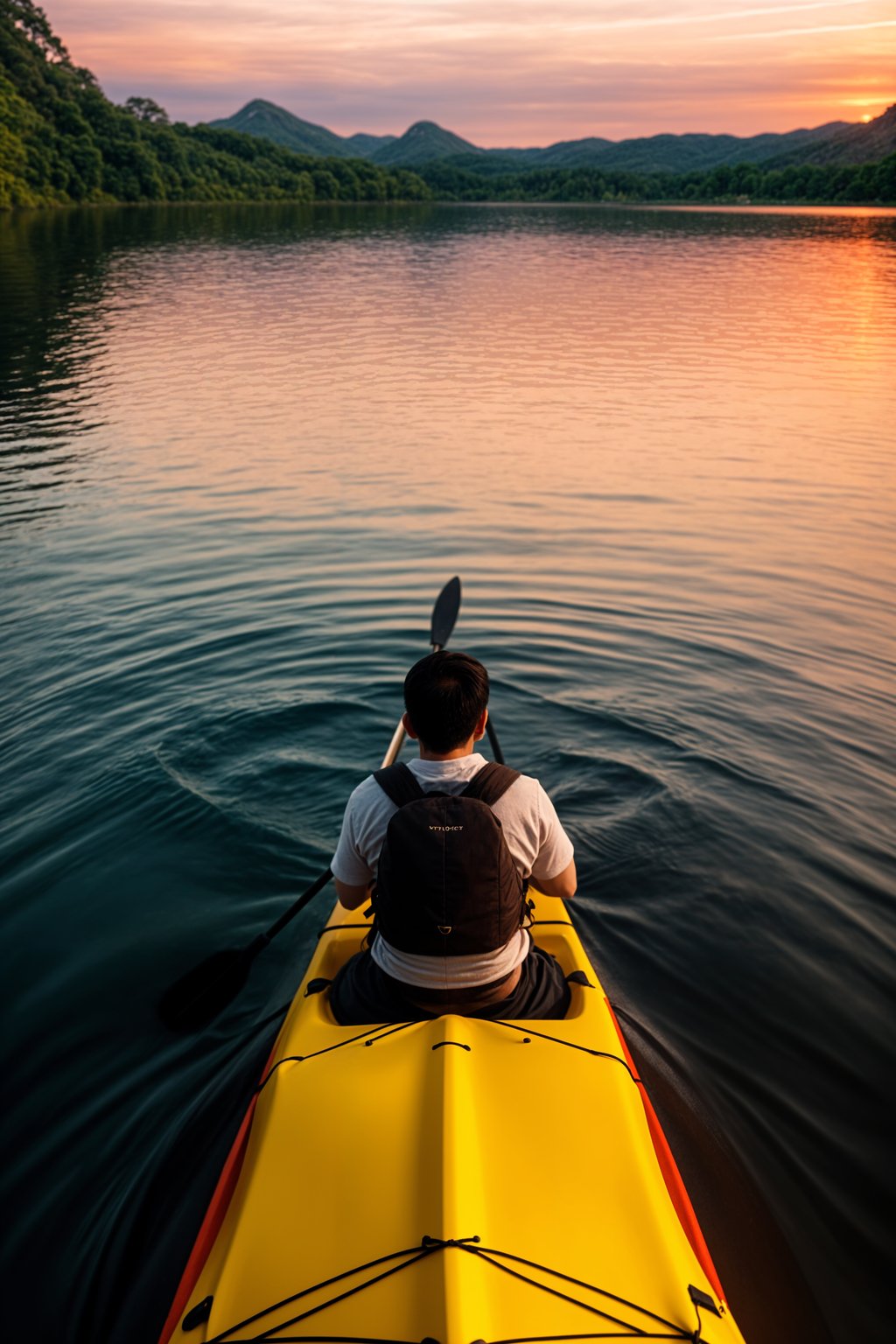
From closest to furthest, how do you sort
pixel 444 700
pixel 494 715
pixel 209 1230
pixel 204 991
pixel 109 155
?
pixel 209 1230 → pixel 444 700 → pixel 204 991 → pixel 494 715 → pixel 109 155

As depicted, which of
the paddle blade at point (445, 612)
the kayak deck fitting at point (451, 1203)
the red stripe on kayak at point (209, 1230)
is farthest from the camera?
the paddle blade at point (445, 612)

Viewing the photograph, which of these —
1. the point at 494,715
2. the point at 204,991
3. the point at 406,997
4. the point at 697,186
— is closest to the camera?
the point at 406,997

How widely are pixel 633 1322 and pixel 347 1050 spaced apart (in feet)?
4.04

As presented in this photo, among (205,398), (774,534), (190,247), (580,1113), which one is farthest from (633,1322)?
(190,247)

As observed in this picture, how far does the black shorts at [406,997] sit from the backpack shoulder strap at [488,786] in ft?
2.43

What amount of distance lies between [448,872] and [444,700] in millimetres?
566

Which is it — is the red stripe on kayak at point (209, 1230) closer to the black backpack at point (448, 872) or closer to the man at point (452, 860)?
the man at point (452, 860)

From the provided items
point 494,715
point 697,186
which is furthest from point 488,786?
point 697,186

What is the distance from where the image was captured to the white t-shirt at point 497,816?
128 inches

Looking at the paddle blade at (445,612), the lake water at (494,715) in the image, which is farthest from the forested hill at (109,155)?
the paddle blade at (445,612)

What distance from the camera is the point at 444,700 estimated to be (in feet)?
10.5

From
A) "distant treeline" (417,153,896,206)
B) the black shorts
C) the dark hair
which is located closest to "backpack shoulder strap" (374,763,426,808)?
the dark hair

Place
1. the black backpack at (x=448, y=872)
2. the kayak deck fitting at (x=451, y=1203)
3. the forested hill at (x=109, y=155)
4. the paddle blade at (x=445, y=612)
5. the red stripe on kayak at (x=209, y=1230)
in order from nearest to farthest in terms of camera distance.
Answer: the kayak deck fitting at (x=451, y=1203) → the red stripe on kayak at (x=209, y=1230) → the black backpack at (x=448, y=872) → the paddle blade at (x=445, y=612) → the forested hill at (x=109, y=155)

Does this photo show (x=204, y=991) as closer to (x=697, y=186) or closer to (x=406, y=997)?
(x=406, y=997)
